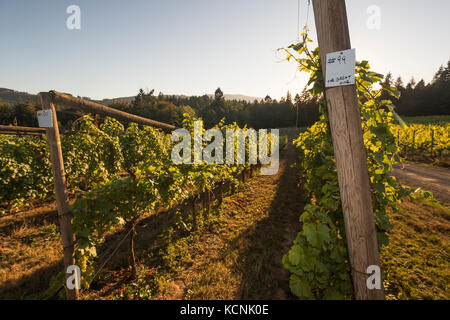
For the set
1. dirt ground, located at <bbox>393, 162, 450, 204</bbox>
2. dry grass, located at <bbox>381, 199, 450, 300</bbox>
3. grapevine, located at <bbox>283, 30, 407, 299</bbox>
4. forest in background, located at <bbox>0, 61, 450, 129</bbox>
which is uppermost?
forest in background, located at <bbox>0, 61, 450, 129</bbox>

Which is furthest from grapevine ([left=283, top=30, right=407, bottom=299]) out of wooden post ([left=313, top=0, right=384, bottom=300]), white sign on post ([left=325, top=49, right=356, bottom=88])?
white sign on post ([left=325, top=49, right=356, bottom=88])

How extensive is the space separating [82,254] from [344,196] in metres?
3.28

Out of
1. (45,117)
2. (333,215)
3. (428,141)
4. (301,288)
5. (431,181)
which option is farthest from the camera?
(428,141)

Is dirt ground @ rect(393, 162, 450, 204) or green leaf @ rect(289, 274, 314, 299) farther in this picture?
dirt ground @ rect(393, 162, 450, 204)

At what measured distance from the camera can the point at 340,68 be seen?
140 cm

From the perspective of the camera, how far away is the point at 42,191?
6199 millimetres

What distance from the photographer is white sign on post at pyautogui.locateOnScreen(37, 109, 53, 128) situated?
226 centimetres

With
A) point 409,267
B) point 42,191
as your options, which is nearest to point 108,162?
point 42,191

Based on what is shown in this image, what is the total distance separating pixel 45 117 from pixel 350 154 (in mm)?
3388

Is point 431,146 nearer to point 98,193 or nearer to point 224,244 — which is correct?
point 224,244

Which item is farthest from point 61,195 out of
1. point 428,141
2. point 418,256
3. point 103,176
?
point 428,141

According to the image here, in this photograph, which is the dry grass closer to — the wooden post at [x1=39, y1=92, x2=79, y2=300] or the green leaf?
the green leaf

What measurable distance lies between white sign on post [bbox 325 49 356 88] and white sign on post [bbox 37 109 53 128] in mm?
3107

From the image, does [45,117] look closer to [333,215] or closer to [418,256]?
[333,215]
